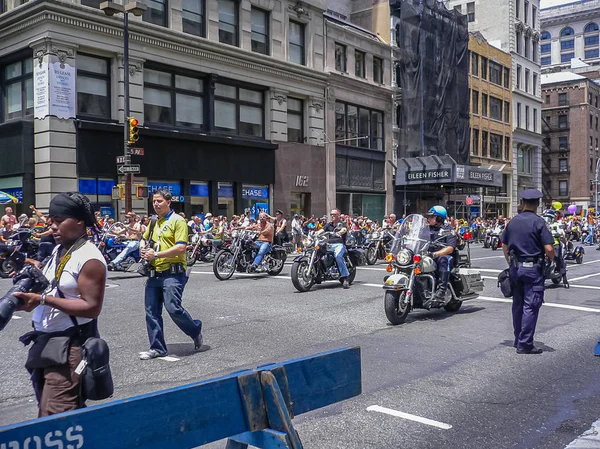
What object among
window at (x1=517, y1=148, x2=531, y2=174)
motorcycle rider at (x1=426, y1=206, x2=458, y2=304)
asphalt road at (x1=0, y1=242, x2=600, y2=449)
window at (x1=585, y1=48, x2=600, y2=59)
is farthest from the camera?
window at (x1=585, y1=48, x2=600, y2=59)

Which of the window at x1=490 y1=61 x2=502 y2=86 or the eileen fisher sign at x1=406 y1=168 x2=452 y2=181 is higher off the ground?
the window at x1=490 y1=61 x2=502 y2=86

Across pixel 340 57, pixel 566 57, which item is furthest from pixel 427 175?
pixel 566 57

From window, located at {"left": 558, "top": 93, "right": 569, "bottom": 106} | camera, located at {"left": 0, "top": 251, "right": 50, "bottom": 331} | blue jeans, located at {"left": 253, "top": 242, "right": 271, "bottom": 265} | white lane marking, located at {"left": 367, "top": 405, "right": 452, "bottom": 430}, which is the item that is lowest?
white lane marking, located at {"left": 367, "top": 405, "right": 452, "bottom": 430}

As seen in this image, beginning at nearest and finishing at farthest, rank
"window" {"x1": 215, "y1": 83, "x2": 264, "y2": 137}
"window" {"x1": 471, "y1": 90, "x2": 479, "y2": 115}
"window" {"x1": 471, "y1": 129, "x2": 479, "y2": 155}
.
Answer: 1. "window" {"x1": 215, "y1": 83, "x2": 264, "y2": 137}
2. "window" {"x1": 471, "y1": 90, "x2": 479, "y2": 115}
3. "window" {"x1": 471, "y1": 129, "x2": 479, "y2": 155}

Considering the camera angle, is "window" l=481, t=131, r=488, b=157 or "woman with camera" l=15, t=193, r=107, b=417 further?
"window" l=481, t=131, r=488, b=157

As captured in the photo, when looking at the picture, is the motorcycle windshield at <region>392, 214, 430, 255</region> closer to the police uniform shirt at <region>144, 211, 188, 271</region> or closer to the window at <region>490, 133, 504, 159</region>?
the police uniform shirt at <region>144, 211, 188, 271</region>

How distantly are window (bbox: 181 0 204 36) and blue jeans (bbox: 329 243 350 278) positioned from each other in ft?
56.0

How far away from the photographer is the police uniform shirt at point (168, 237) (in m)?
6.96

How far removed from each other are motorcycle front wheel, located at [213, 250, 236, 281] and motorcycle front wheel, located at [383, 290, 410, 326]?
6.69 m

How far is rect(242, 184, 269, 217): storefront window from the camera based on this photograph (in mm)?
29609

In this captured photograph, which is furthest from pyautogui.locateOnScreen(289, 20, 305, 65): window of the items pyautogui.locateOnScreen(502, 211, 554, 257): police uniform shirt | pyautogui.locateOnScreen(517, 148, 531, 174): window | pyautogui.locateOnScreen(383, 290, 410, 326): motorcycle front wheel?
pyautogui.locateOnScreen(517, 148, 531, 174): window

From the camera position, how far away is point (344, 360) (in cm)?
322

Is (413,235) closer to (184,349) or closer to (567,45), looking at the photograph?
(184,349)

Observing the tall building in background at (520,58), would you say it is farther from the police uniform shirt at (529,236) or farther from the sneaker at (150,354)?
the sneaker at (150,354)
